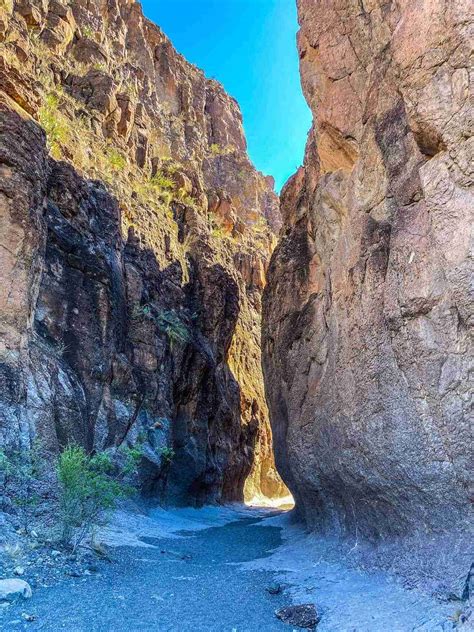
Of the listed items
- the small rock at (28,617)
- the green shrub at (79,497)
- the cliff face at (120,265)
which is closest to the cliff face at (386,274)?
the green shrub at (79,497)

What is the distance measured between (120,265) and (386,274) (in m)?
13.2

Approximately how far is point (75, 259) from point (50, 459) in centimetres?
721

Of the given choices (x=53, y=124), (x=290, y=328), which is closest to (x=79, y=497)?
(x=290, y=328)

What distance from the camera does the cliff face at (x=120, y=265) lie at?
Result: 12.1 meters

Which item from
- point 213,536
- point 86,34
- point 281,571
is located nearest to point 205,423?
point 213,536

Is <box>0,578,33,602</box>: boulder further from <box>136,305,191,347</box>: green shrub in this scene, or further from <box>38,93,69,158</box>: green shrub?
<box>38,93,69,158</box>: green shrub

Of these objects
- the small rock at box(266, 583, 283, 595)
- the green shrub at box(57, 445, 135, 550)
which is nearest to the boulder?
the green shrub at box(57, 445, 135, 550)

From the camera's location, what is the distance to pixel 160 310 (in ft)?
68.8

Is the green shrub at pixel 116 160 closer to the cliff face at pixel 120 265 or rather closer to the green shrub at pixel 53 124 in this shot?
the cliff face at pixel 120 265

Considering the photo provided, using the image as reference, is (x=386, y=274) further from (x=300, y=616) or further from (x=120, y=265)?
(x=120, y=265)

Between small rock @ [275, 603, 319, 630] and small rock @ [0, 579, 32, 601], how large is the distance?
3.31 meters

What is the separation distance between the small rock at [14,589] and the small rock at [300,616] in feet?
10.8

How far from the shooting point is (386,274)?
802 centimetres

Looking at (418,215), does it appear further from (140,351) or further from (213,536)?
(140,351)
